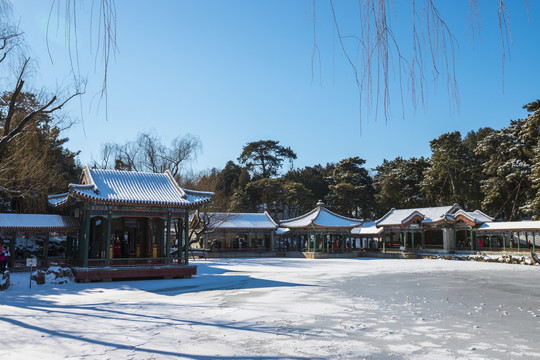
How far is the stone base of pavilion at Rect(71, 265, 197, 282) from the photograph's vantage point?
45.2 feet

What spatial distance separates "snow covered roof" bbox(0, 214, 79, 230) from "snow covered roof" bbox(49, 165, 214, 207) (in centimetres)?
72

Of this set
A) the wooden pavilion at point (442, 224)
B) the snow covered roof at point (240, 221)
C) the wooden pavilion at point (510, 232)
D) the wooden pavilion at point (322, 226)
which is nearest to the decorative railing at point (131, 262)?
the snow covered roof at point (240, 221)

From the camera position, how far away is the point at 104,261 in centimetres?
1430

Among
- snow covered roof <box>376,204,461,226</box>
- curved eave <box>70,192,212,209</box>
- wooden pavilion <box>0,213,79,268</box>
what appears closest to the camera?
curved eave <box>70,192,212,209</box>

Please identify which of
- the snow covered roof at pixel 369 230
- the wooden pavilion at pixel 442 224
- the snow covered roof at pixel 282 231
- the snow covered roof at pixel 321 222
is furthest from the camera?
the snow covered roof at pixel 369 230

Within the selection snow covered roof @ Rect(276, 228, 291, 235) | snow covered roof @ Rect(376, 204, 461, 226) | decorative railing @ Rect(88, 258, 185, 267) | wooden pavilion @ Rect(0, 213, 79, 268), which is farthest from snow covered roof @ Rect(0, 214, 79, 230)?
snow covered roof @ Rect(376, 204, 461, 226)

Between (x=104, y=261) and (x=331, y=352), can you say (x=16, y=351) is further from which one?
(x=104, y=261)

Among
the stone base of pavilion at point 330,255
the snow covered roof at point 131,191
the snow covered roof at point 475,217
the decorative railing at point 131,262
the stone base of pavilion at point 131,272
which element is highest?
the snow covered roof at point 131,191

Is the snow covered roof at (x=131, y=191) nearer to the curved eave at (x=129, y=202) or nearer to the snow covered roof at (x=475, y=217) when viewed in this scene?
the curved eave at (x=129, y=202)

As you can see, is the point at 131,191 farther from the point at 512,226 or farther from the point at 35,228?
the point at 512,226

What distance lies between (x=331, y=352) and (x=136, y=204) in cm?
1122

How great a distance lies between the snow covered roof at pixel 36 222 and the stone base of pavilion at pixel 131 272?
2.81 metres

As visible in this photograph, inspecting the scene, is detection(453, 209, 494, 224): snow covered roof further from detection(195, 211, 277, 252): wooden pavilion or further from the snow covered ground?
the snow covered ground

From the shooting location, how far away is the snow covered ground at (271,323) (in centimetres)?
519
